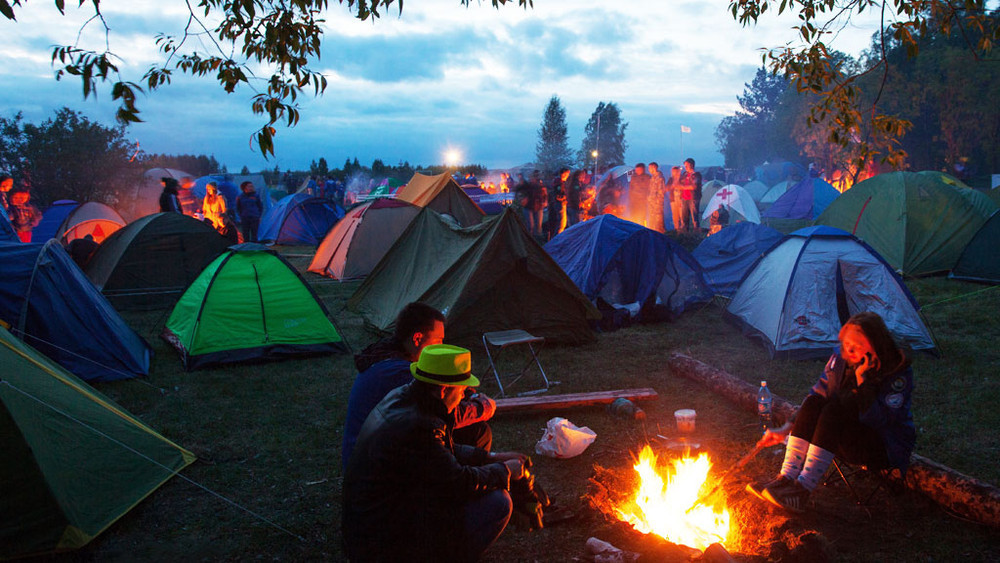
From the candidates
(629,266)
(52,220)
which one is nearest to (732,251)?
(629,266)

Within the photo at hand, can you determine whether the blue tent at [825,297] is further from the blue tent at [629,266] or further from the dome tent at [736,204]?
the dome tent at [736,204]

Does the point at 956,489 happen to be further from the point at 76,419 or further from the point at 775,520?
the point at 76,419

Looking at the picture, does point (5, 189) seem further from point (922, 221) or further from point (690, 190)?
point (922, 221)

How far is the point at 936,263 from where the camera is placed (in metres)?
12.1

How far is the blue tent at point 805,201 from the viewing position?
835 inches

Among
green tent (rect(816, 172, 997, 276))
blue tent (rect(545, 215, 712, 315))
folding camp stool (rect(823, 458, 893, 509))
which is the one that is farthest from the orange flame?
green tent (rect(816, 172, 997, 276))

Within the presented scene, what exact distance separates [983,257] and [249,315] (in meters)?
12.4

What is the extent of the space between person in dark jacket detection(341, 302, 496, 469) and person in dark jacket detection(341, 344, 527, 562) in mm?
431

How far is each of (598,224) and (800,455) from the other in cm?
609

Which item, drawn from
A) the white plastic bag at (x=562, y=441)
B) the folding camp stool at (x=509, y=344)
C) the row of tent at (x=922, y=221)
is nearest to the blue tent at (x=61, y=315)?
the folding camp stool at (x=509, y=344)

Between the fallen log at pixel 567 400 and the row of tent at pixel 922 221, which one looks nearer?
the fallen log at pixel 567 400

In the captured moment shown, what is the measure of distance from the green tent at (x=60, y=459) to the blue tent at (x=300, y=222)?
1440cm

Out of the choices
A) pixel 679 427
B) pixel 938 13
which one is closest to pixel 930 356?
pixel 679 427

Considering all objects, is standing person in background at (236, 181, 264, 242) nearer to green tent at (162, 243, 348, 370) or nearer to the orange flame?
green tent at (162, 243, 348, 370)
